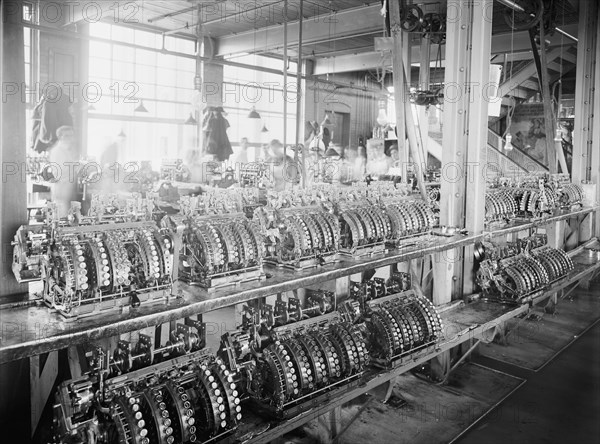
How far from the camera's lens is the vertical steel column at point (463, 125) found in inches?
198

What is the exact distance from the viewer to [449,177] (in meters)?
5.20

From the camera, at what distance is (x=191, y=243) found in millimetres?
3104

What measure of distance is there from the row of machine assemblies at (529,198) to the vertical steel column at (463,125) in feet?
2.36

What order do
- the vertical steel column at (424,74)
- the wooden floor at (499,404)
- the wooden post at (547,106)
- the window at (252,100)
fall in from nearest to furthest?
the wooden floor at (499,404) < the vertical steel column at (424,74) < the wooden post at (547,106) < the window at (252,100)

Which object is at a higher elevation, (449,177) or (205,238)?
(449,177)

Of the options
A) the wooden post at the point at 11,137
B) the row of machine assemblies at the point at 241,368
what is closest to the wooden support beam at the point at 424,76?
the row of machine assemblies at the point at 241,368

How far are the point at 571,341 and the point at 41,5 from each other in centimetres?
948

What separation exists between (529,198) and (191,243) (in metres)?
4.67

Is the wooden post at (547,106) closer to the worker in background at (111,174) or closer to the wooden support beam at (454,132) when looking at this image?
the wooden support beam at (454,132)

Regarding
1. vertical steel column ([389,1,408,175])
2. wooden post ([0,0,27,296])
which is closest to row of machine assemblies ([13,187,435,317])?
wooden post ([0,0,27,296])

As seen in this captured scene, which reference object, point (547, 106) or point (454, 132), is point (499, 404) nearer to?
point (454, 132)

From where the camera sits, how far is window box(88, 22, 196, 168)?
11.5 metres

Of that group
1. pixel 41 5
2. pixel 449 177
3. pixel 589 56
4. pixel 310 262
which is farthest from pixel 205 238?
pixel 41 5

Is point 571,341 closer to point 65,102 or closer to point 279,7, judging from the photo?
point 65,102
